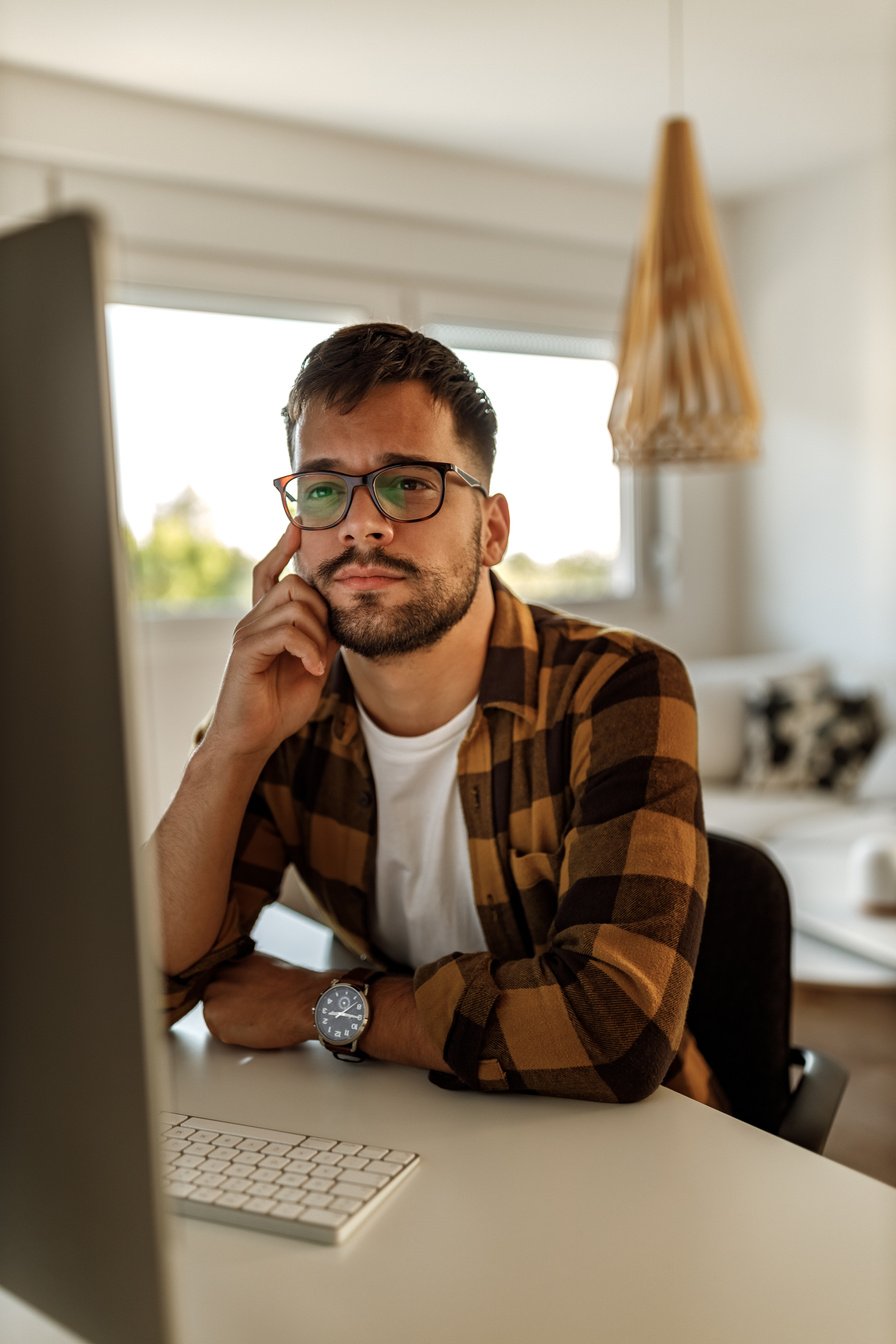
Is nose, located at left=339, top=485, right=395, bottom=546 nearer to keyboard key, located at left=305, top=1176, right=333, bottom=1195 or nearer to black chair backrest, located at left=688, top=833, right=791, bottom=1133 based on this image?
black chair backrest, located at left=688, top=833, right=791, bottom=1133

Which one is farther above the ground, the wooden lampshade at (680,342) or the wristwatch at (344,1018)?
the wooden lampshade at (680,342)

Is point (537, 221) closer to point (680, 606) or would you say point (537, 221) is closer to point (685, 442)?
point (680, 606)

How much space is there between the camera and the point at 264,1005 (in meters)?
1.17

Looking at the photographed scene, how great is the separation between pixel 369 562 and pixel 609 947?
1.71ft

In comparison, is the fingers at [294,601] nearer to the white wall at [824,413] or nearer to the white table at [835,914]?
the white table at [835,914]

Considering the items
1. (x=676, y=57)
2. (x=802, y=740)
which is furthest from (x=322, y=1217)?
(x=802, y=740)

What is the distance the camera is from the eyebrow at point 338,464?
1337 mm

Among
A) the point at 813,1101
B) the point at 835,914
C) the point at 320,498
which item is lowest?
the point at 835,914

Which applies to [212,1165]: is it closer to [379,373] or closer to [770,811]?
[379,373]

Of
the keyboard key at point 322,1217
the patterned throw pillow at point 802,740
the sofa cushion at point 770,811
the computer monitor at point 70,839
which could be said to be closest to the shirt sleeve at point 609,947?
the keyboard key at point 322,1217

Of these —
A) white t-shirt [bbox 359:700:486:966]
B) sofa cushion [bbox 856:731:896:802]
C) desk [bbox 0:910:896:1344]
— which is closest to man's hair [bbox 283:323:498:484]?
white t-shirt [bbox 359:700:486:966]

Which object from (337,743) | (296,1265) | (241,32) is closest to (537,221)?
(241,32)

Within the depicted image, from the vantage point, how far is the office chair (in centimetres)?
131

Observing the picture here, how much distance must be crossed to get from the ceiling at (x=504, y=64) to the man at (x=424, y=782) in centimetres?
238
